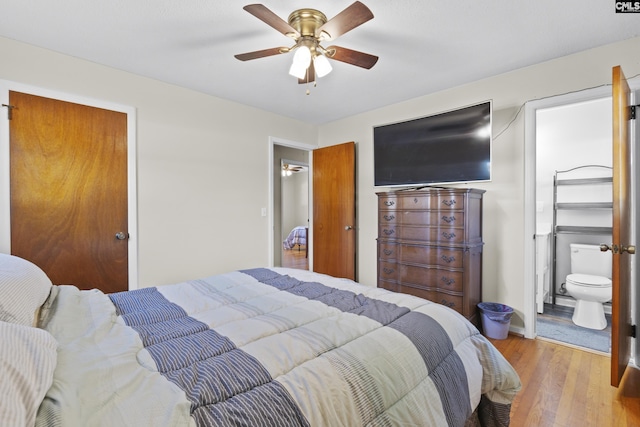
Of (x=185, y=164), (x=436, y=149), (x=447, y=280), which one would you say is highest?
(x=436, y=149)

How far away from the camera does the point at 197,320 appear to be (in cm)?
128

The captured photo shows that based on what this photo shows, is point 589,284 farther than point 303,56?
Yes

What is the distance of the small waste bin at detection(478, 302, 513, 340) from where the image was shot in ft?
8.71

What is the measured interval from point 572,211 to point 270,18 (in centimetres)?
398

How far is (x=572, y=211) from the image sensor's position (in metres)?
3.55

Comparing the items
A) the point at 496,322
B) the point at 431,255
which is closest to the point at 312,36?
the point at 431,255

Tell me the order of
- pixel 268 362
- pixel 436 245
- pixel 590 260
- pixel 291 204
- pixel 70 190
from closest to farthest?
pixel 268 362
pixel 70 190
pixel 436 245
pixel 590 260
pixel 291 204

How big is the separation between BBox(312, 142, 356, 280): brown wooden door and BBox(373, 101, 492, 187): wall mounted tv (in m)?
0.43

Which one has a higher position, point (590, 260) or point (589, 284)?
point (590, 260)

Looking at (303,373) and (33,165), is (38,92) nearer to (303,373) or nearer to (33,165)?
(33,165)

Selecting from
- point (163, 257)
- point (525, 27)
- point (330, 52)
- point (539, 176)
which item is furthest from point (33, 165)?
point (539, 176)

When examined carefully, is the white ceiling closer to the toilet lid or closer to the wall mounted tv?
the wall mounted tv

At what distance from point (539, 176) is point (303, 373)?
420cm

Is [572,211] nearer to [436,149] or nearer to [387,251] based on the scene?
[436,149]
